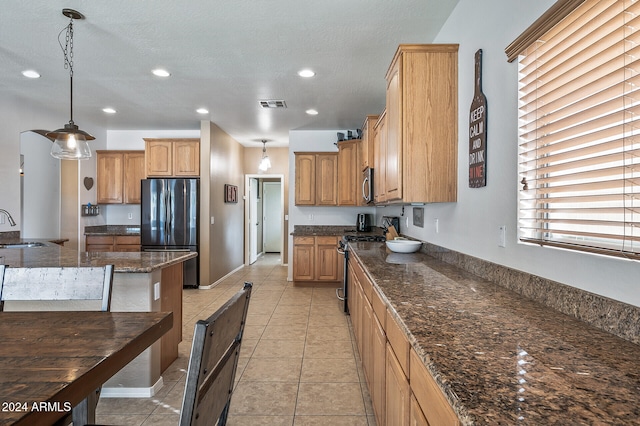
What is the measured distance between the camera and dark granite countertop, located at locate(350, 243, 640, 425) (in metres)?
0.65

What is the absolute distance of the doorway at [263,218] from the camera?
8133 millimetres

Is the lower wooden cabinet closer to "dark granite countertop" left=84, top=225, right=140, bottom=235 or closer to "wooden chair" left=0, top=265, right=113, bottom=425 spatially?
"wooden chair" left=0, top=265, right=113, bottom=425

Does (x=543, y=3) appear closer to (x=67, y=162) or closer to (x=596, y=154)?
(x=596, y=154)

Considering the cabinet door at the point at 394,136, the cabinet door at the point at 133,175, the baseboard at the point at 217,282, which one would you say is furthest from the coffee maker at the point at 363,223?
the cabinet door at the point at 133,175

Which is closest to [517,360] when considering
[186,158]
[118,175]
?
[186,158]

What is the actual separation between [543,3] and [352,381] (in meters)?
2.43

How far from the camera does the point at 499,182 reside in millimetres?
1806

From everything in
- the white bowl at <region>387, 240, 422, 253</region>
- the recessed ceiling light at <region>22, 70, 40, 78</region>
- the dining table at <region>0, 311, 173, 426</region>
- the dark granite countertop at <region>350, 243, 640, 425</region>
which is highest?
the recessed ceiling light at <region>22, 70, 40, 78</region>

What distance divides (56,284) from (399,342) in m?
1.46

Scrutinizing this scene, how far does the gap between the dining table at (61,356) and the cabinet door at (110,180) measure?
205 inches

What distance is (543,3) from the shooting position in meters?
1.44

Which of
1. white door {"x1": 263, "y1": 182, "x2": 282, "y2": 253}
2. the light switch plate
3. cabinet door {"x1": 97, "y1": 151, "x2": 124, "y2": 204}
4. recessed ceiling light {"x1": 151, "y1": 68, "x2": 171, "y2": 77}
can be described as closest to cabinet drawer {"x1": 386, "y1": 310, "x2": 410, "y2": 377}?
the light switch plate

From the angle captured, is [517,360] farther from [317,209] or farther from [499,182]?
[317,209]

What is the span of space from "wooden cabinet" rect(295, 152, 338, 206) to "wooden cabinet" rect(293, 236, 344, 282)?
65 centimetres
